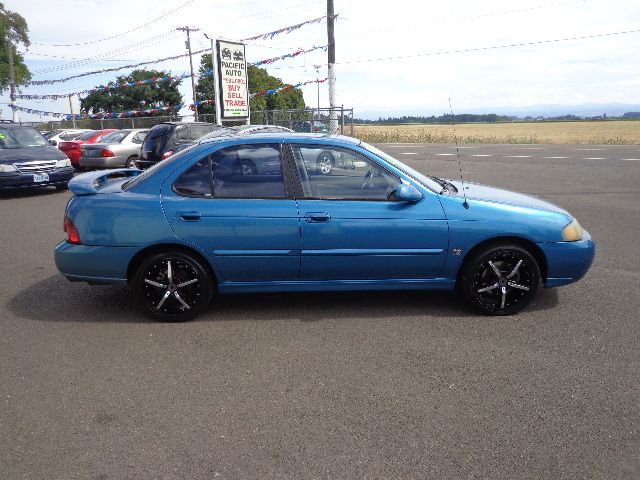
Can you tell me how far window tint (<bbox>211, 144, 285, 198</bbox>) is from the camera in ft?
14.4

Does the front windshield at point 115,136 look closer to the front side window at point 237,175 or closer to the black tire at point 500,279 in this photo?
the front side window at point 237,175

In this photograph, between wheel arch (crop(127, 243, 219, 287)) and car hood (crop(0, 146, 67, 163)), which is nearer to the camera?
wheel arch (crop(127, 243, 219, 287))

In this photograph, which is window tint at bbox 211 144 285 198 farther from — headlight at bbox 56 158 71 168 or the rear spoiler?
headlight at bbox 56 158 71 168

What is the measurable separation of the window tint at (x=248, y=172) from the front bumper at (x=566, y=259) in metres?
2.25

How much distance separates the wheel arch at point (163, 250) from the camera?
4391 mm

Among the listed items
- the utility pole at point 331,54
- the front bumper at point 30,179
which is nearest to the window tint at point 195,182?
the front bumper at point 30,179

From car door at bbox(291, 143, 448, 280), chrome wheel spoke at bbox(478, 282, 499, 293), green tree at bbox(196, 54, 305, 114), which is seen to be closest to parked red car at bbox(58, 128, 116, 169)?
car door at bbox(291, 143, 448, 280)

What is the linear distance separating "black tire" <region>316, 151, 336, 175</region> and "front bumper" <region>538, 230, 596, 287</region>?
5.99 feet

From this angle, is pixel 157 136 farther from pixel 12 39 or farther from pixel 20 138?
pixel 12 39

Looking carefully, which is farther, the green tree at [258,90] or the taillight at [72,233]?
the green tree at [258,90]

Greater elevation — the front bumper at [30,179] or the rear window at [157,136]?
the rear window at [157,136]

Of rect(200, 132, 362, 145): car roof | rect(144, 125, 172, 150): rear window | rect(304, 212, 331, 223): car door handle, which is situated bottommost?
rect(304, 212, 331, 223): car door handle

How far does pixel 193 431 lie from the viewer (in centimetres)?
296

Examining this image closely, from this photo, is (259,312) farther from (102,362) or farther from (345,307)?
(102,362)
